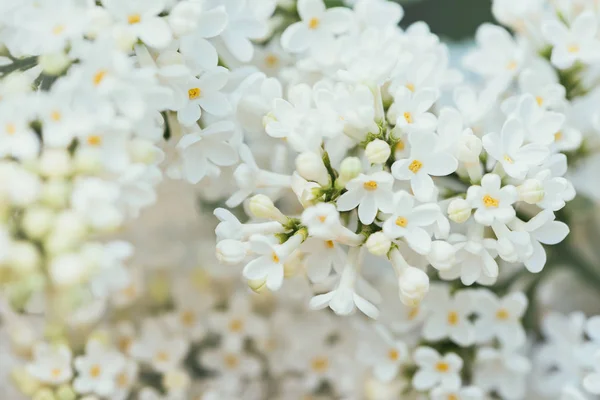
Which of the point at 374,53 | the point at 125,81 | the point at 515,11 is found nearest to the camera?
the point at 125,81

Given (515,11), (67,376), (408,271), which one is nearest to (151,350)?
(67,376)

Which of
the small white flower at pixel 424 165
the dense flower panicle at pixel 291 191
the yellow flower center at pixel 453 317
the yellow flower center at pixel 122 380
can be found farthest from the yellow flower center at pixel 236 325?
the small white flower at pixel 424 165

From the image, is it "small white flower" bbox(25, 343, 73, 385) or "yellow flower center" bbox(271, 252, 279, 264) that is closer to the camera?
"yellow flower center" bbox(271, 252, 279, 264)

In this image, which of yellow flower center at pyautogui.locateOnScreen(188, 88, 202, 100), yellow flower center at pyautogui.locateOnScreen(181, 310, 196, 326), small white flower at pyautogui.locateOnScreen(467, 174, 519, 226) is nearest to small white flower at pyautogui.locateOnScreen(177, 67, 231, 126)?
yellow flower center at pyautogui.locateOnScreen(188, 88, 202, 100)

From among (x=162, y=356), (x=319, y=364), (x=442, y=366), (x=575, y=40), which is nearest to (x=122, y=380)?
(x=162, y=356)

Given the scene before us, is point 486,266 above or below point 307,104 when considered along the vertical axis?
below

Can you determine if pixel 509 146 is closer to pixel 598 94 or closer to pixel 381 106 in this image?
pixel 381 106

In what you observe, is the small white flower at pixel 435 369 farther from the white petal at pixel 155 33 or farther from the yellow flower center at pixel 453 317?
the white petal at pixel 155 33

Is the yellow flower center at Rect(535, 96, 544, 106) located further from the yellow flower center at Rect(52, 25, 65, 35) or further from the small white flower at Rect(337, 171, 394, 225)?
the yellow flower center at Rect(52, 25, 65, 35)
